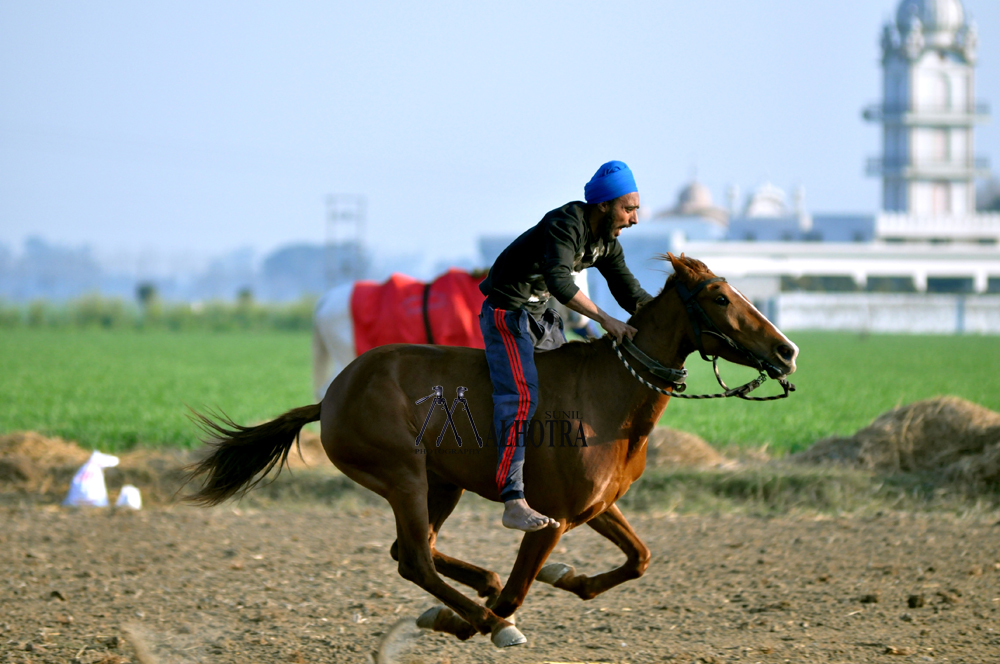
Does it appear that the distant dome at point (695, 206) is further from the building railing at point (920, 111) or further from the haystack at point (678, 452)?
the haystack at point (678, 452)

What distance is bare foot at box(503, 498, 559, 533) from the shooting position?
456 cm

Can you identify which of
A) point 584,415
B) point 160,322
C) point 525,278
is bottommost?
point 160,322

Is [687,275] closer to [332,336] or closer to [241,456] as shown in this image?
[241,456]

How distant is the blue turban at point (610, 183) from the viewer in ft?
15.3

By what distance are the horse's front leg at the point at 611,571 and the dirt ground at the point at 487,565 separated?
13.7 inches

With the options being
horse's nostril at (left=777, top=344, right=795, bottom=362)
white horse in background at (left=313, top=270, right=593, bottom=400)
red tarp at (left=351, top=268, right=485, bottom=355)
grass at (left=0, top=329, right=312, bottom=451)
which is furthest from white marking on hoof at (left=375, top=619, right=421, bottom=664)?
white horse in background at (left=313, top=270, right=593, bottom=400)

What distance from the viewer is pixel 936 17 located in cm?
7494

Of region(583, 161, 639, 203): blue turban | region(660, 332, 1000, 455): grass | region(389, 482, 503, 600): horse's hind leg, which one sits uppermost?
region(583, 161, 639, 203): blue turban

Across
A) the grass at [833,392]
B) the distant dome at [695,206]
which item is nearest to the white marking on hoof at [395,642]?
the grass at [833,392]

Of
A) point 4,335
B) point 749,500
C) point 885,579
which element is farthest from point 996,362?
point 4,335

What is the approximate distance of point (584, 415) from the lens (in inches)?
188

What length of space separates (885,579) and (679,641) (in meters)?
1.96

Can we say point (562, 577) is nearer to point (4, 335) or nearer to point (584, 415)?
point (584, 415)

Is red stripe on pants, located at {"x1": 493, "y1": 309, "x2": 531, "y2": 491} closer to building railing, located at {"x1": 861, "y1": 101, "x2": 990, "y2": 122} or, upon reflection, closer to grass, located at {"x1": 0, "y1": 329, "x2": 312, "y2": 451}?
grass, located at {"x1": 0, "y1": 329, "x2": 312, "y2": 451}
